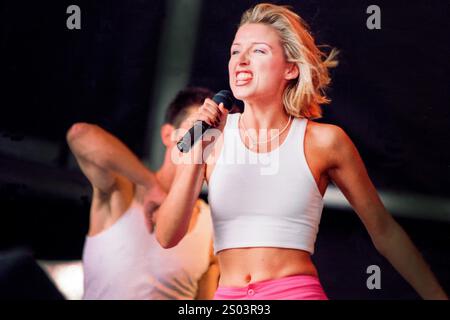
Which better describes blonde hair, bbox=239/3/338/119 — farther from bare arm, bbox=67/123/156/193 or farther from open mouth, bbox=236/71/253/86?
bare arm, bbox=67/123/156/193

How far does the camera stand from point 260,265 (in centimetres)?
194

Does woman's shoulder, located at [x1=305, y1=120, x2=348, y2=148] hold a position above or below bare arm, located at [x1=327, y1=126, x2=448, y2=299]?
above

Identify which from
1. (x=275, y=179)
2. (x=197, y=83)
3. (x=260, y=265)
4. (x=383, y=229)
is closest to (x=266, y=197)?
(x=275, y=179)

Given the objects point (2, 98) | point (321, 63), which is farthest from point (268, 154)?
point (2, 98)

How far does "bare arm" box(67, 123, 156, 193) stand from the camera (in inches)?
97.7

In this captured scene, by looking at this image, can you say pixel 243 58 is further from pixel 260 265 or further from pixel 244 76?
pixel 260 265

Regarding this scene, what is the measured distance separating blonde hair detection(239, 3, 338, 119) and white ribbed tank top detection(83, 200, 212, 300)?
649mm

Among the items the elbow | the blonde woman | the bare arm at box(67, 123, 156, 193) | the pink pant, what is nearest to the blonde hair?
the blonde woman

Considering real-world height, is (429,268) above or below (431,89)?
below

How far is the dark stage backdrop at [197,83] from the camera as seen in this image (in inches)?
96.0

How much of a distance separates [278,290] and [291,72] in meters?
0.68

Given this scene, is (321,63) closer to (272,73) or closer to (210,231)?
(272,73)

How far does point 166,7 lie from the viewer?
2.54 meters
